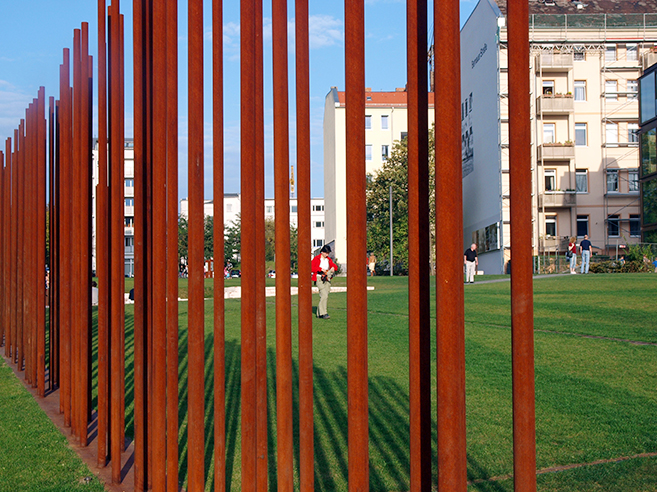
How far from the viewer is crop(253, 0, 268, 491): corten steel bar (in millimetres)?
2848

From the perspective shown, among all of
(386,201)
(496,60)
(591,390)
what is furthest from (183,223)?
(591,390)

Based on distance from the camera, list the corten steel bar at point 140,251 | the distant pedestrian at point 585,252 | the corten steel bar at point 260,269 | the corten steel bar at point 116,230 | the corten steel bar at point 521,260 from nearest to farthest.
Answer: the corten steel bar at point 521,260 → the corten steel bar at point 260,269 → the corten steel bar at point 140,251 → the corten steel bar at point 116,230 → the distant pedestrian at point 585,252

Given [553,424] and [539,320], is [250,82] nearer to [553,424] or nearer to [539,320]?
[553,424]

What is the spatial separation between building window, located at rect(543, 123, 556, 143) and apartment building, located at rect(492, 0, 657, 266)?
0.07m

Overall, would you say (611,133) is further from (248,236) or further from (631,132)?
(248,236)

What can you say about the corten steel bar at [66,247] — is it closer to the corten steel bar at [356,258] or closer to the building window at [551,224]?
the corten steel bar at [356,258]

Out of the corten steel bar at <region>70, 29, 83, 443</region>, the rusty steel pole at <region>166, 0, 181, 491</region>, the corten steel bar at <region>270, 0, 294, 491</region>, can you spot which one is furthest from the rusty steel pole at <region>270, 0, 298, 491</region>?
the corten steel bar at <region>70, 29, 83, 443</region>

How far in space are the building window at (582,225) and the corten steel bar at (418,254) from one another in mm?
50280

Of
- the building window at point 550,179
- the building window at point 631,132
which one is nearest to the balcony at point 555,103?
the building window at point 550,179

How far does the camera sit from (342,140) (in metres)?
70.3

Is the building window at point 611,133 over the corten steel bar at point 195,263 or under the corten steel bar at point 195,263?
over

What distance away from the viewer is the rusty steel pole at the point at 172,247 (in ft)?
11.6

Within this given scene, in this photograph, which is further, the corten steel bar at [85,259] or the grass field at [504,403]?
Answer: the corten steel bar at [85,259]

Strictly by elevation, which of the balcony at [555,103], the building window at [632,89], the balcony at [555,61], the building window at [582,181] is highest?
the balcony at [555,61]
